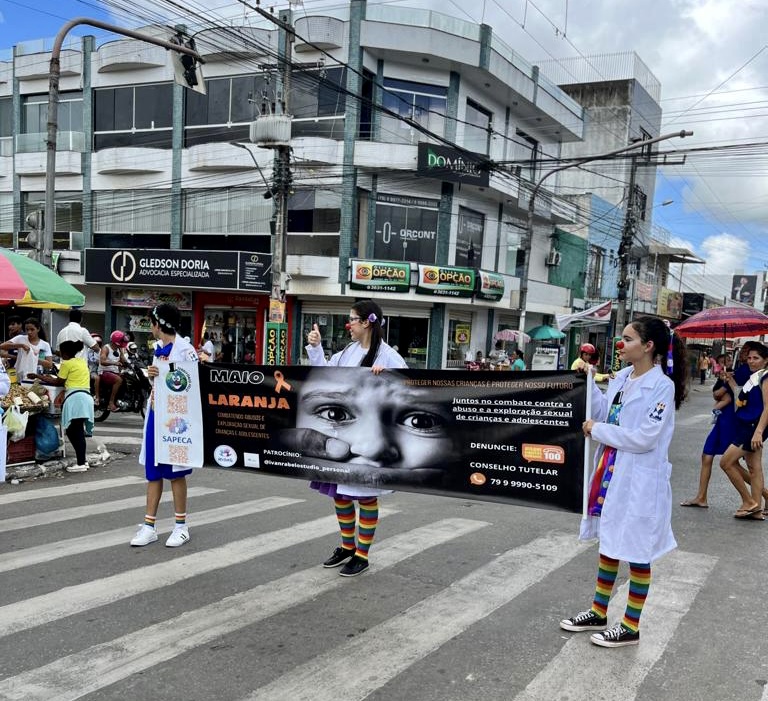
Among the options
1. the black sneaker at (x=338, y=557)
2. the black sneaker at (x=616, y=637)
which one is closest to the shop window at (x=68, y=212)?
the black sneaker at (x=338, y=557)

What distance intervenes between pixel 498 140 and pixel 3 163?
2066 cm

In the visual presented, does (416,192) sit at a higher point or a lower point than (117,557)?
higher

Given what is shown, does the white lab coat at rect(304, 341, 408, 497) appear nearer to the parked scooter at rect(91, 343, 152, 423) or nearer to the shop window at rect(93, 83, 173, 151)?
the parked scooter at rect(91, 343, 152, 423)

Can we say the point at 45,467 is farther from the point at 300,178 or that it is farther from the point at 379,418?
the point at 300,178

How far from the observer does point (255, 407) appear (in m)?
5.16

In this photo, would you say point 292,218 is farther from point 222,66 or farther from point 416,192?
point 222,66

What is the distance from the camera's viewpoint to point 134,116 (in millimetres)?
24875

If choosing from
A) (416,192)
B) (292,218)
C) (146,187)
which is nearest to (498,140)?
(416,192)

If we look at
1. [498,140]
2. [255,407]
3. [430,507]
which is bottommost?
[430,507]

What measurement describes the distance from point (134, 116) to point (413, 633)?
25.5 meters

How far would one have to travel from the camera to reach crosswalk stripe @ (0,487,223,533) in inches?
231

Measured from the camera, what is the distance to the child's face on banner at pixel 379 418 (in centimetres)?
456

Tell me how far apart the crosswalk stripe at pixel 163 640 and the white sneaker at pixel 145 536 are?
130cm

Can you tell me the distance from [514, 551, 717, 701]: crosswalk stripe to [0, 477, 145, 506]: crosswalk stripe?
5.47m
